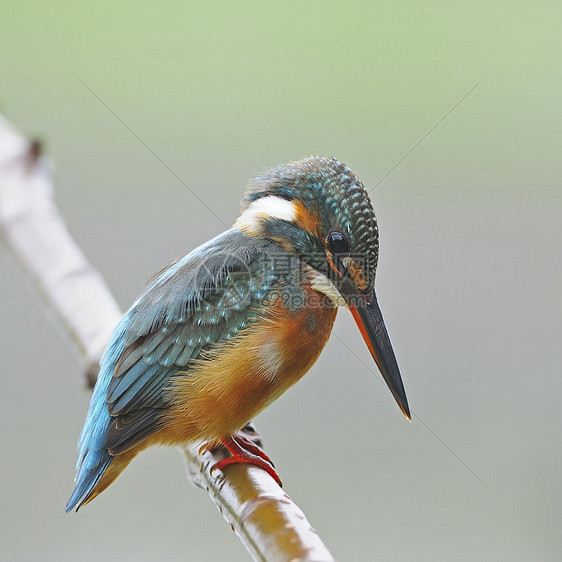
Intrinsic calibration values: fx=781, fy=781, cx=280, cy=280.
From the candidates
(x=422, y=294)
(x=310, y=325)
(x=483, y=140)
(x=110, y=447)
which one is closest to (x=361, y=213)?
(x=310, y=325)

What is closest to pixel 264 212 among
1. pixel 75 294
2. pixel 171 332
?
pixel 171 332

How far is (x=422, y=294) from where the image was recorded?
7.57 ft

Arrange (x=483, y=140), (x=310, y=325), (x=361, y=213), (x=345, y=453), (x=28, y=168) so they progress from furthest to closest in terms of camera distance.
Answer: (x=483, y=140)
(x=345, y=453)
(x=28, y=168)
(x=310, y=325)
(x=361, y=213)

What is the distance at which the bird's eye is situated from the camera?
4.31ft

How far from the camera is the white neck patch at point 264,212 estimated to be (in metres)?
1.41

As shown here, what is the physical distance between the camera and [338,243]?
1323mm

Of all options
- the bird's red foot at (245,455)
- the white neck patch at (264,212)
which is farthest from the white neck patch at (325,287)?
the bird's red foot at (245,455)

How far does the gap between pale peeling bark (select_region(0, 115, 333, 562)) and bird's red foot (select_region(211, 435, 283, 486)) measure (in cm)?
2

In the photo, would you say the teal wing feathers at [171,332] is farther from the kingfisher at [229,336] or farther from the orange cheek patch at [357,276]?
the orange cheek patch at [357,276]

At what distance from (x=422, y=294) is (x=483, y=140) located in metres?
0.71

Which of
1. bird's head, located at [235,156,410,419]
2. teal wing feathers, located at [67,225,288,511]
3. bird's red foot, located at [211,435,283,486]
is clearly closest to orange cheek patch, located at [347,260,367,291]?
bird's head, located at [235,156,410,419]

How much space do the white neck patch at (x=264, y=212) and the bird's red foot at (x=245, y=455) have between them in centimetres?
39

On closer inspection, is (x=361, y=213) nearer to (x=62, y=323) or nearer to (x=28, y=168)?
(x=62, y=323)

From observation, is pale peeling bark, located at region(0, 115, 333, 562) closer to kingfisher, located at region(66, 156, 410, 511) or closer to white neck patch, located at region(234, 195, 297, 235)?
kingfisher, located at region(66, 156, 410, 511)
